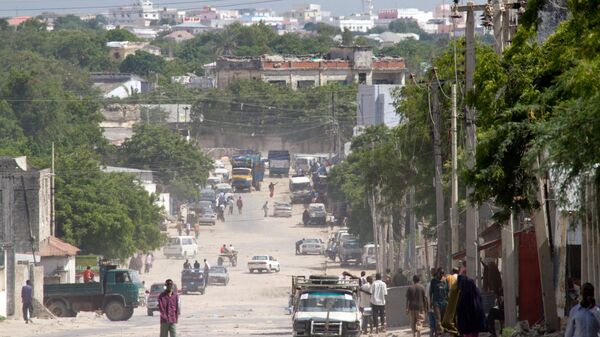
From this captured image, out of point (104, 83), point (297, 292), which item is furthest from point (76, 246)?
point (104, 83)

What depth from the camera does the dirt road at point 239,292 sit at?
40.6 meters

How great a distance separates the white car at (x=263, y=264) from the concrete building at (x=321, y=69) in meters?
80.0

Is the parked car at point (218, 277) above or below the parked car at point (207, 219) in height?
below

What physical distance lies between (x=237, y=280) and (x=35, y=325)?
2723 centimetres

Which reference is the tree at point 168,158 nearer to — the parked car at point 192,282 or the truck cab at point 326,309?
the parked car at point 192,282

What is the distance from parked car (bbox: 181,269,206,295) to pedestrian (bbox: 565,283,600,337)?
4242 cm

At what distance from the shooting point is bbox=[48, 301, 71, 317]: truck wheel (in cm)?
4831

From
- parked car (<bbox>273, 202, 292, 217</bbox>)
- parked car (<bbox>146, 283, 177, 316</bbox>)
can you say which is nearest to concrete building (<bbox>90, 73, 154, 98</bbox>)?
parked car (<bbox>273, 202, 292, 217</bbox>)

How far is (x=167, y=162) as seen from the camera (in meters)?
110

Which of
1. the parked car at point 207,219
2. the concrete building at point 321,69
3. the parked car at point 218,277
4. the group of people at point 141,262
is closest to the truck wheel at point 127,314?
the parked car at point 218,277

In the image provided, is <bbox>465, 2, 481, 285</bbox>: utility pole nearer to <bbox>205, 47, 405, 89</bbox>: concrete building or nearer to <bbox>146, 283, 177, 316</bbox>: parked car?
<bbox>146, 283, 177, 316</bbox>: parked car

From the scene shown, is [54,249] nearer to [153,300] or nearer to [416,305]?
[153,300]

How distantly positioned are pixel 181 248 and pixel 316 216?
17235mm

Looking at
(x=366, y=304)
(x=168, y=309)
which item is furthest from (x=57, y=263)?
(x=168, y=309)
